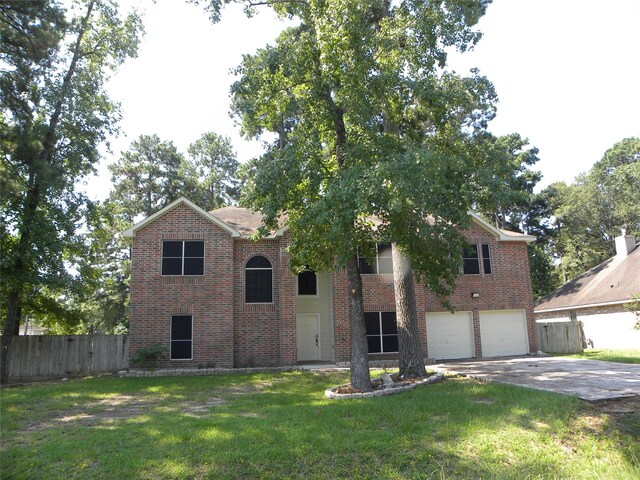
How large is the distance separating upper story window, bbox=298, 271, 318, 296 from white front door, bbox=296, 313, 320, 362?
3.08 ft

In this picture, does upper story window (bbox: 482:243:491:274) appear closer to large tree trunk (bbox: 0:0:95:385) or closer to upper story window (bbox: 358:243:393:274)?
upper story window (bbox: 358:243:393:274)

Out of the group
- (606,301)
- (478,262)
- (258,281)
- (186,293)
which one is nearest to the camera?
(186,293)

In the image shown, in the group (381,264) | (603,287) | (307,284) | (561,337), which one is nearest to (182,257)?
(307,284)

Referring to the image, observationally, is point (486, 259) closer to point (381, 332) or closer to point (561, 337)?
point (561, 337)

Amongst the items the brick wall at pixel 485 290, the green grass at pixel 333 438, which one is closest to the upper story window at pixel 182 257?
the brick wall at pixel 485 290

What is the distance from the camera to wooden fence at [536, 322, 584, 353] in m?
22.4

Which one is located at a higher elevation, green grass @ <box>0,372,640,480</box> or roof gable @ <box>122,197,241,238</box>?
roof gable @ <box>122,197,241,238</box>

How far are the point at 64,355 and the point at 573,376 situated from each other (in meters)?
18.1

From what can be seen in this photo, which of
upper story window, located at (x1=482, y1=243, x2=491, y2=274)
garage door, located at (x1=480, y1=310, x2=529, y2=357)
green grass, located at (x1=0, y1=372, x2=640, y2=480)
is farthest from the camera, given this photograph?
upper story window, located at (x1=482, y1=243, x2=491, y2=274)

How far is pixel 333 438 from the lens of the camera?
802 centimetres

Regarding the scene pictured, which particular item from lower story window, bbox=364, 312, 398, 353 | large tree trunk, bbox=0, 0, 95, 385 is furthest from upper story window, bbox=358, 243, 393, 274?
large tree trunk, bbox=0, 0, 95, 385

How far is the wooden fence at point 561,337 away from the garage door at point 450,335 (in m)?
4.14

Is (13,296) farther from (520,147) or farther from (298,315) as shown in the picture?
(520,147)

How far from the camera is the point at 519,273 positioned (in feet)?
71.7
